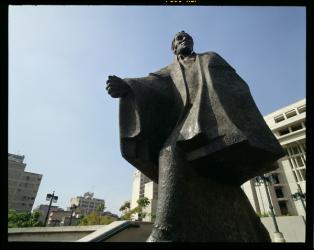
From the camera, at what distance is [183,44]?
13.6 feet

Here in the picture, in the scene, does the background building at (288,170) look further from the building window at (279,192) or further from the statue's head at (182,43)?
the statue's head at (182,43)

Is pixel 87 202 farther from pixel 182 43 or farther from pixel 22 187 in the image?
pixel 182 43

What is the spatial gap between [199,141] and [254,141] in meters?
0.58

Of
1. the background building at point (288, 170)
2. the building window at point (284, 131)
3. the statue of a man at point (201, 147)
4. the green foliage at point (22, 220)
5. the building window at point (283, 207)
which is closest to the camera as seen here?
the statue of a man at point (201, 147)

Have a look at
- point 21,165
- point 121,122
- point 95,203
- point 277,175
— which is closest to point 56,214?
point 21,165

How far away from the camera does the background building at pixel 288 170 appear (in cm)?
4303

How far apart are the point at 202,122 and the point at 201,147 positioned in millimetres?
307

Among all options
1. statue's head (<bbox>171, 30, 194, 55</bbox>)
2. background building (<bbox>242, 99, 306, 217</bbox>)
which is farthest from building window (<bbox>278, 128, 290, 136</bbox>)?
statue's head (<bbox>171, 30, 194, 55</bbox>)

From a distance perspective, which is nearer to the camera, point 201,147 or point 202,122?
point 201,147

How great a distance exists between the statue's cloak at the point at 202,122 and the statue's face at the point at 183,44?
0.59 feet

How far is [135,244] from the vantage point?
190 cm

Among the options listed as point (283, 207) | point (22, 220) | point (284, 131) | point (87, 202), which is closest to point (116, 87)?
point (22, 220)

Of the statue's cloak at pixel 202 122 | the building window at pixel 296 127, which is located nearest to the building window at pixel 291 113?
the building window at pixel 296 127
